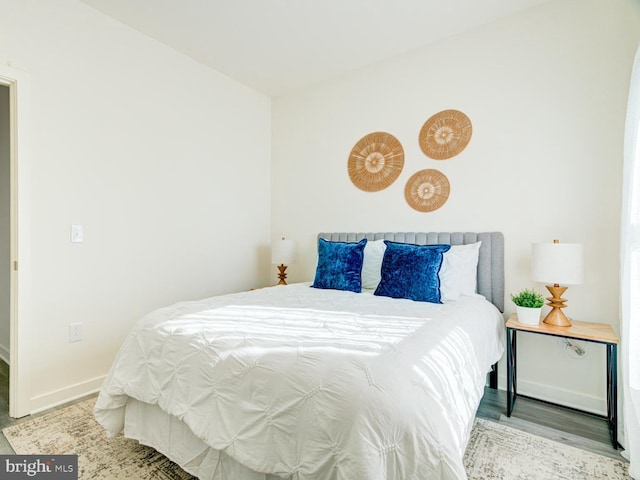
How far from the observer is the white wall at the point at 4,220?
298 cm

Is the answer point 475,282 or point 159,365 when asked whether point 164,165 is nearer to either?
point 159,365

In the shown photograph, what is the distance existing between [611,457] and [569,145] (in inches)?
75.0

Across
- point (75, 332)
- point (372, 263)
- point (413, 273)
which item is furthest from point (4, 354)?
point (413, 273)

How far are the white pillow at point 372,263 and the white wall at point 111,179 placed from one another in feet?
5.18

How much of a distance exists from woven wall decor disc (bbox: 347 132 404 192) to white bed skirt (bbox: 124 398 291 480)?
98.1 inches

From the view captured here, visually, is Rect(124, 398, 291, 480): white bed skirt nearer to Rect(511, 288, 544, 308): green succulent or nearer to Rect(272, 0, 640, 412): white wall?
Rect(511, 288, 544, 308): green succulent

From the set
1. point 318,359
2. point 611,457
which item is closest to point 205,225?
point 318,359

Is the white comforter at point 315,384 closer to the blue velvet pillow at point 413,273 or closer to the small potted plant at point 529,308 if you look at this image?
the blue velvet pillow at point 413,273

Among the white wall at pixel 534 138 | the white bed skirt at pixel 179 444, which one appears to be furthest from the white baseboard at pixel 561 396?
the white bed skirt at pixel 179 444

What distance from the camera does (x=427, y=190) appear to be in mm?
2879

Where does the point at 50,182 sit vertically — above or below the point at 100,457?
above

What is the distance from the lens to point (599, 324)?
212cm

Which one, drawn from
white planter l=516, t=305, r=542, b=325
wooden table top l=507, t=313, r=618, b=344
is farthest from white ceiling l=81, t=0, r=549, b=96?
wooden table top l=507, t=313, r=618, b=344

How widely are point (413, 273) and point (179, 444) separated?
168cm
